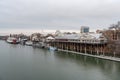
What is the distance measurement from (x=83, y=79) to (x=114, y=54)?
1599 centimetres

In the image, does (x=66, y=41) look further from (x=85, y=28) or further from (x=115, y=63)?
(x=85, y=28)

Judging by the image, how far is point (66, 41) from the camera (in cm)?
5212

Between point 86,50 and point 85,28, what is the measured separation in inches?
2654

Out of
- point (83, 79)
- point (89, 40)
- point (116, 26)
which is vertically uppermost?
point (116, 26)

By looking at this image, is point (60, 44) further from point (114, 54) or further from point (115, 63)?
point (115, 63)

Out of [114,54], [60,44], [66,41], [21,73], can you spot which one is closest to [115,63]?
[114,54]

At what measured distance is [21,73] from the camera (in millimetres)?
21328

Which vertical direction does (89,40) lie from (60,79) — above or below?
above

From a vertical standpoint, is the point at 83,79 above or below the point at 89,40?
below

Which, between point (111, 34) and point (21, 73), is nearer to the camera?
point (21, 73)

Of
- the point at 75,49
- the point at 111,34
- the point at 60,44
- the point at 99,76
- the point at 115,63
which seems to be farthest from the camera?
the point at 60,44

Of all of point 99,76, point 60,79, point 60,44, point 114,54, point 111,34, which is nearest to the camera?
point 60,79

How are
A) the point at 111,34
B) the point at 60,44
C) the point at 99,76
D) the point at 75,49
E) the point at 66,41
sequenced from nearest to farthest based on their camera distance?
the point at 99,76
the point at 111,34
the point at 75,49
the point at 66,41
the point at 60,44

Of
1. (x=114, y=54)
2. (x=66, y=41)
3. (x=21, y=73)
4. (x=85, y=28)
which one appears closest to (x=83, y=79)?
(x=21, y=73)
